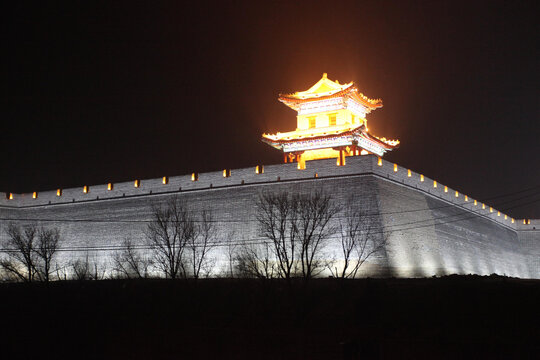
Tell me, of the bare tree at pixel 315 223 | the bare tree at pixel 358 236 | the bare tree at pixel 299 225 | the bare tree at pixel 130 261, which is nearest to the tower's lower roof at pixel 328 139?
the bare tree at pixel 299 225

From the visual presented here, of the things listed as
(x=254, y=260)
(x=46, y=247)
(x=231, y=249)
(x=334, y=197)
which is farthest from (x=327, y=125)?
(x=46, y=247)

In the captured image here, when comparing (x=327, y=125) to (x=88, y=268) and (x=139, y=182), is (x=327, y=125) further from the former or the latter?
(x=88, y=268)

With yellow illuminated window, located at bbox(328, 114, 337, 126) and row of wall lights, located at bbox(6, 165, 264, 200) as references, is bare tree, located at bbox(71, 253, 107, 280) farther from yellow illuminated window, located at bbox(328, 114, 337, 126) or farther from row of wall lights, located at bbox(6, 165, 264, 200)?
yellow illuminated window, located at bbox(328, 114, 337, 126)

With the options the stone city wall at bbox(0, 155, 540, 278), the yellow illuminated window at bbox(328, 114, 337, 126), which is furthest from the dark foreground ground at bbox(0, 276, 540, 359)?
the yellow illuminated window at bbox(328, 114, 337, 126)

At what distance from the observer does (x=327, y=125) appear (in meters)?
26.8

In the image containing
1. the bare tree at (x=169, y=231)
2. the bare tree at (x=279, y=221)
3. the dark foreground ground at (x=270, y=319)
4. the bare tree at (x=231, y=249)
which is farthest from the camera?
the bare tree at (x=169, y=231)

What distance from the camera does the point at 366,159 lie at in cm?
2053

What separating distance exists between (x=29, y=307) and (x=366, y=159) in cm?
983

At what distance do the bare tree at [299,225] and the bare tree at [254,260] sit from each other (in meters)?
0.24

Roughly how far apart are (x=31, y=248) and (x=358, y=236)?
10.5 m

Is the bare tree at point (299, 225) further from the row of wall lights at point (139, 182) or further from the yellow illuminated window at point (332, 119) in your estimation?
the yellow illuminated window at point (332, 119)

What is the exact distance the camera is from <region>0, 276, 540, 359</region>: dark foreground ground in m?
12.0

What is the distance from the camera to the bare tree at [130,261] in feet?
72.8

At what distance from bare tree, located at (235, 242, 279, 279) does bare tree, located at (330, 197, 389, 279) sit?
1.80 metres
